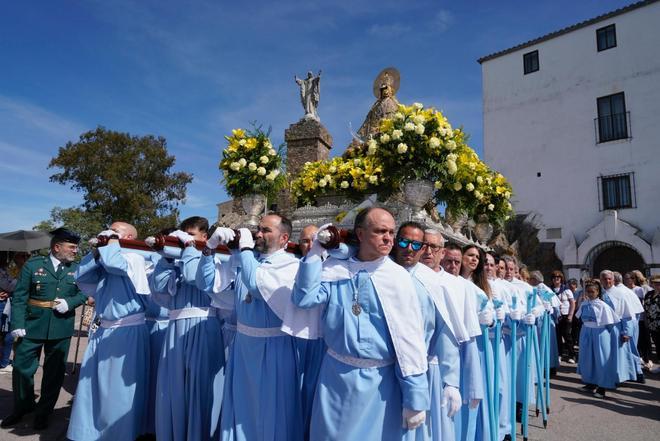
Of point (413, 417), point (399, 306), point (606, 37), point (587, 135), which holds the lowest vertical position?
point (413, 417)

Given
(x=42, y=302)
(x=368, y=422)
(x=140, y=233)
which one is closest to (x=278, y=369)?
(x=368, y=422)

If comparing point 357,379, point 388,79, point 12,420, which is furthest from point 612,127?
point 12,420

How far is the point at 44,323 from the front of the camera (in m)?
5.43

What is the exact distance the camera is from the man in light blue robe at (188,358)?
13.5ft

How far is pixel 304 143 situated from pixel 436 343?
779 centimetres

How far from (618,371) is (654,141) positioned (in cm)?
1688

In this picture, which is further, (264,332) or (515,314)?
(515,314)

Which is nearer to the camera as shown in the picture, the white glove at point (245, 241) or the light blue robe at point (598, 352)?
the white glove at point (245, 241)

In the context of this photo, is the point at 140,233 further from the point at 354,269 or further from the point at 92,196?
the point at 354,269

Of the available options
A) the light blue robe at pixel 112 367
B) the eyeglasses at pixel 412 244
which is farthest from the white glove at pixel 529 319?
the light blue robe at pixel 112 367

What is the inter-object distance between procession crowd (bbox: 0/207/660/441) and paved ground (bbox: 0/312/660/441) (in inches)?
11.0

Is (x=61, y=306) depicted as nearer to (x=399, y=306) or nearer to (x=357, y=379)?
(x=357, y=379)

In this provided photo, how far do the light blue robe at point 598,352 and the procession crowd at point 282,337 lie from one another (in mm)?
2492

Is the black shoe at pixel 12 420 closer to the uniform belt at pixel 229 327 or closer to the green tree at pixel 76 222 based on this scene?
the uniform belt at pixel 229 327
